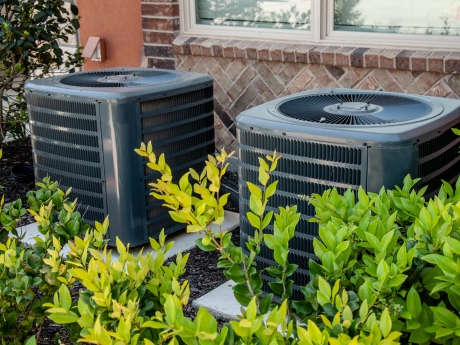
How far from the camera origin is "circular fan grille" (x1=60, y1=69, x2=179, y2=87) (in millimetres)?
3518

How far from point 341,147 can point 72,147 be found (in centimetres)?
166

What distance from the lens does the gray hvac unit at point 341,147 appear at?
2340 mm

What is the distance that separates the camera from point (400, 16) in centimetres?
409

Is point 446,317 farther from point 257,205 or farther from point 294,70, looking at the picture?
point 294,70

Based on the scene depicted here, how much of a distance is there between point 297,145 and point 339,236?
0.91 meters

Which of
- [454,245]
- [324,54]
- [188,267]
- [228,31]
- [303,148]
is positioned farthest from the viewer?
[228,31]

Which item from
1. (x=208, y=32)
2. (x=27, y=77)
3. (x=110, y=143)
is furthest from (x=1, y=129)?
(x=110, y=143)

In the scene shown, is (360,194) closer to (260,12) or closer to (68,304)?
(68,304)

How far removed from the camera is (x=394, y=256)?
164cm

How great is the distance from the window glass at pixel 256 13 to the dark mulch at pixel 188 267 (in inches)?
47.1

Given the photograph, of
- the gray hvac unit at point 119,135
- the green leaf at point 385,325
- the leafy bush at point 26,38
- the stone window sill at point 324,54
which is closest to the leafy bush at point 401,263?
the green leaf at point 385,325

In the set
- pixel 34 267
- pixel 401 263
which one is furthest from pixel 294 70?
pixel 401 263

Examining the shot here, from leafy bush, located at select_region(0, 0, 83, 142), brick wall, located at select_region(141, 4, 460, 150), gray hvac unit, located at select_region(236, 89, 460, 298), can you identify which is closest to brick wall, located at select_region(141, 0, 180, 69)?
brick wall, located at select_region(141, 4, 460, 150)

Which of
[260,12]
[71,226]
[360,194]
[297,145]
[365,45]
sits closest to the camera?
[360,194]
